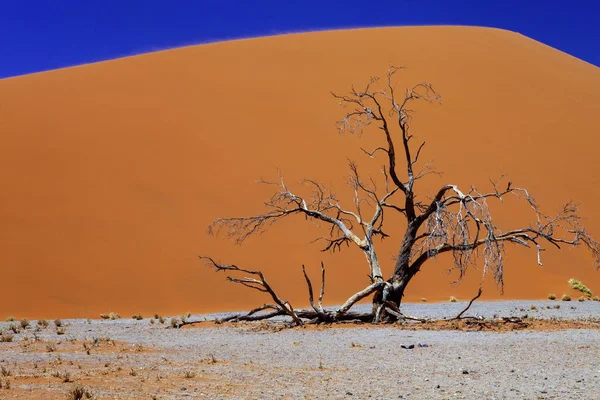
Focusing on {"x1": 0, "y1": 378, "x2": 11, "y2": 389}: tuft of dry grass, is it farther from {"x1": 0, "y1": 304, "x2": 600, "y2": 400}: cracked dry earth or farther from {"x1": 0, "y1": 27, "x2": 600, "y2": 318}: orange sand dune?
{"x1": 0, "y1": 27, "x2": 600, "y2": 318}: orange sand dune

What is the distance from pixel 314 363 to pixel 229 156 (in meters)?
20.4

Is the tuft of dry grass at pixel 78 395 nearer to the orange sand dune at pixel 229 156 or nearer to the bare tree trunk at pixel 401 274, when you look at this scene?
the bare tree trunk at pixel 401 274

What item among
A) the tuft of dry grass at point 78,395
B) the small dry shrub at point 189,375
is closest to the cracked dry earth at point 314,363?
the small dry shrub at point 189,375

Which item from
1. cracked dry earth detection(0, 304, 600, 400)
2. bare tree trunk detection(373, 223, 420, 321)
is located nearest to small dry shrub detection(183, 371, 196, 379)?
cracked dry earth detection(0, 304, 600, 400)

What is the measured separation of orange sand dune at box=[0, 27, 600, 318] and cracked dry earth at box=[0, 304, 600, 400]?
346 inches

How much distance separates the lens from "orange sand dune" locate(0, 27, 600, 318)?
20703 mm

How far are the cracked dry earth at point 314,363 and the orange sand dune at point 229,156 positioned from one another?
28.8 ft

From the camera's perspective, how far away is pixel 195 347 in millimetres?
9758

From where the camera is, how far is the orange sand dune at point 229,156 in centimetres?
2070

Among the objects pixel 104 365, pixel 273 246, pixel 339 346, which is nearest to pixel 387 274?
pixel 273 246

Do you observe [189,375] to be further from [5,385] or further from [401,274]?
[401,274]

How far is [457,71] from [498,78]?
215 centimetres

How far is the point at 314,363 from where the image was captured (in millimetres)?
7844

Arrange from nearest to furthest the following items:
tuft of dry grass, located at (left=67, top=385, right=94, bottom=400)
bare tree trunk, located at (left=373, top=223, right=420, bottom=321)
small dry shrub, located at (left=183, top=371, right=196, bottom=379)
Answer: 1. tuft of dry grass, located at (left=67, top=385, right=94, bottom=400)
2. small dry shrub, located at (left=183, top=371, right=196, bottom=379)
3. bare tree trunk, located at (left=373, top=223, right=420, bottom=321)
